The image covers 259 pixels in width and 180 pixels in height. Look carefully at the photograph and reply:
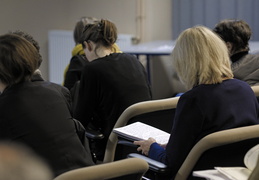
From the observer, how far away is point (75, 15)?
6.82m

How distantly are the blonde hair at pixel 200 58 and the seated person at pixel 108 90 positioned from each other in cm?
75

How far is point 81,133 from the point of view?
2076mm

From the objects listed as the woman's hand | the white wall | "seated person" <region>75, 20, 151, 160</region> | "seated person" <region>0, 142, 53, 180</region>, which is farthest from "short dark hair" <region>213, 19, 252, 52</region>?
the white wall

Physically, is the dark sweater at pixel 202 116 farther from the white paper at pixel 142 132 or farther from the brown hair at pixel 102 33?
the brown hair at pixel 102 33

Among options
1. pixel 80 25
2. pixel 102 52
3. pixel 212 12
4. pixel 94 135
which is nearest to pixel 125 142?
pixel 94 135

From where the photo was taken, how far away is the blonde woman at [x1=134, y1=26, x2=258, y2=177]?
1854mm

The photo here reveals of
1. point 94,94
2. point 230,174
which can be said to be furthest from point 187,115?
point 94,94

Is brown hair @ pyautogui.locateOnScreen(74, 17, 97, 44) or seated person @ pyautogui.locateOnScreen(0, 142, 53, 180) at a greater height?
brown hair @ pyautogui.locateOnScreen(74, 17, 97, 44)

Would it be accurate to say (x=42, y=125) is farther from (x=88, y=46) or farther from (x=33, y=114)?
(x=88, y=46)

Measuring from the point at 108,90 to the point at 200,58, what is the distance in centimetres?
88

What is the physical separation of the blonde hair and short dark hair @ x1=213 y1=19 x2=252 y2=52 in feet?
2.93

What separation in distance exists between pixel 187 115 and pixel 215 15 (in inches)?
165

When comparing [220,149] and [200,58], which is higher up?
[200,58]

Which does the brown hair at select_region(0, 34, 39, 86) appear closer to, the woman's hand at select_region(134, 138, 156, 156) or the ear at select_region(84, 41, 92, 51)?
the woman's hand at select_region(134, 138, 156, 156)
